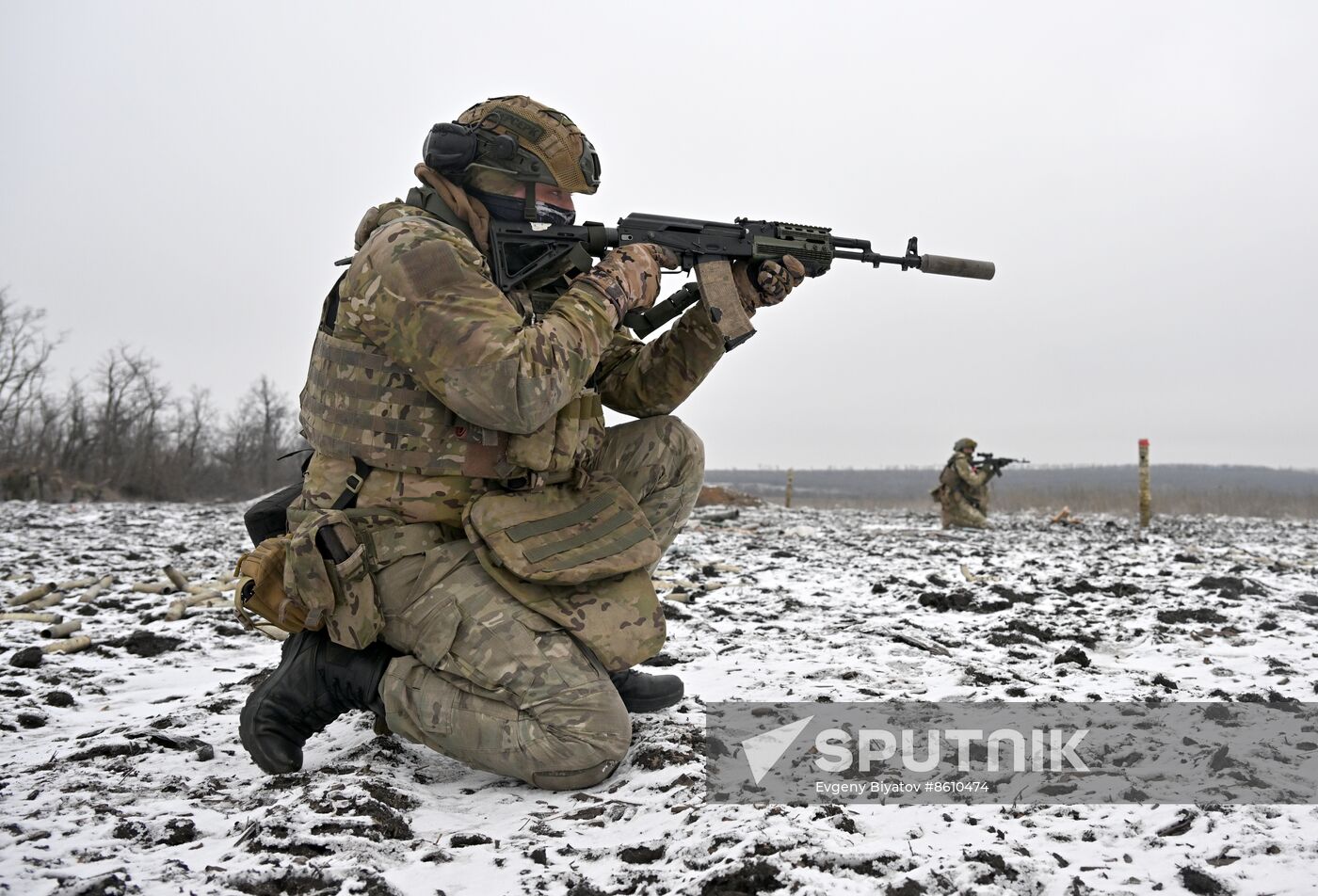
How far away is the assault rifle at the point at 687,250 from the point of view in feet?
10.1

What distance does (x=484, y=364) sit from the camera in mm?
2498

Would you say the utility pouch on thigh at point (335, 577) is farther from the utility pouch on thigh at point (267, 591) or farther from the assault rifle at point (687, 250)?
the assault rifle at point (687, 250)

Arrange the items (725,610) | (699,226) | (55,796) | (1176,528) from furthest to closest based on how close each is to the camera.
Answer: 1. (1176,528)
2. (725,610)
3. (699,226)
4. (55,796)

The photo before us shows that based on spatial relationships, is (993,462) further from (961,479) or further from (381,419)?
(381,419)

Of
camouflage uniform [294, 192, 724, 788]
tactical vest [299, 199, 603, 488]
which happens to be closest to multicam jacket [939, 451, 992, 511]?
camouflage uniform [294, 192, 724, 788]

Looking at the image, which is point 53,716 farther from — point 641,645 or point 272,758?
point 641,645

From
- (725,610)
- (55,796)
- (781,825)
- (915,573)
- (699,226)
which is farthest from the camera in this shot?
(915,573)

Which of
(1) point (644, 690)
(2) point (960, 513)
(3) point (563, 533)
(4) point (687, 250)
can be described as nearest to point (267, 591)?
(3) point (563, 533)

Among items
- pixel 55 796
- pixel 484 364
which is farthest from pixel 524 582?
pixel 55 796

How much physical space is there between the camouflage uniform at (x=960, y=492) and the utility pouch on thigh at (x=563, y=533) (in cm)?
1172

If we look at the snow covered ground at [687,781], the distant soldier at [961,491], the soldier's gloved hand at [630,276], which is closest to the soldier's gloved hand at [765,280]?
the soldier's gloved hand at [630,276]

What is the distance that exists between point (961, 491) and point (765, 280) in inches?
442

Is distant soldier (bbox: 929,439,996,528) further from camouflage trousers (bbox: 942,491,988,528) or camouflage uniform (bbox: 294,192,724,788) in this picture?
camouflage uniform (bbox: 294,192,724,788)

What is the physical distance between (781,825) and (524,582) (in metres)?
1.12
